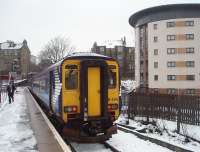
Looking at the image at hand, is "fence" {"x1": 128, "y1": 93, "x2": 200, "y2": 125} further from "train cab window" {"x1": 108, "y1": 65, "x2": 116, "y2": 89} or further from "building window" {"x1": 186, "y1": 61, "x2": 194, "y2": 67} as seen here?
"building window" {"x1": 186, "y1": 61, "x2": 194, "y2": 67}

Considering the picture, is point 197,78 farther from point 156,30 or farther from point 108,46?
point 108,46

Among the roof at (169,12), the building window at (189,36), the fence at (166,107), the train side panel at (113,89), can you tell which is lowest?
the fence at (166,107)

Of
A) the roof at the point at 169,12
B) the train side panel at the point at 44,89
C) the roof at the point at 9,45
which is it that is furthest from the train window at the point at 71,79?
the roof at the point at 9,45

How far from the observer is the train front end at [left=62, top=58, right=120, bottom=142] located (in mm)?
12430

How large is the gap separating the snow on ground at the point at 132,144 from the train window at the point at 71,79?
8.19 ft

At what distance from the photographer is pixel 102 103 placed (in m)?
12.7

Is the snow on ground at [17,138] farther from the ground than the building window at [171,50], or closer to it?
closer to it

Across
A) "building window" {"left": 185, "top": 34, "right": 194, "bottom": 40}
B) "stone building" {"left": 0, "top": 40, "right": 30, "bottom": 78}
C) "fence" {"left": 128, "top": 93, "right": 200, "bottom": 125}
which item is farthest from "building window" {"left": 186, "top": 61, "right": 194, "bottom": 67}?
"stone building" {"left": 0, "top": 40, "right": 30, "bottom": 78}

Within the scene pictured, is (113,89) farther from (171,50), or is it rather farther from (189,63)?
(171,50)

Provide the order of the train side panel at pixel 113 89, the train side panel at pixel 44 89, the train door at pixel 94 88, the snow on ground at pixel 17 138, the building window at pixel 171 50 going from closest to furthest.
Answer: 1. the snow on ground at pixel 17 138
2. the train door at pixel 94 88
3. the train side panel at pixel 113 89
4. the train side panel at pixel 44 89
5. the building window at pixel 171 50

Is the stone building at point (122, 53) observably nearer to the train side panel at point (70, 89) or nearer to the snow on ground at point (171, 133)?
the snow on ground at point (171, 133)

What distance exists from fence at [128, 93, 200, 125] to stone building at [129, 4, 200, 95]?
40.6 meters

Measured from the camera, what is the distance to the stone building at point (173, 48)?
194 ft

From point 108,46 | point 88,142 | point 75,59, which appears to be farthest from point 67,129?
point 108,46
